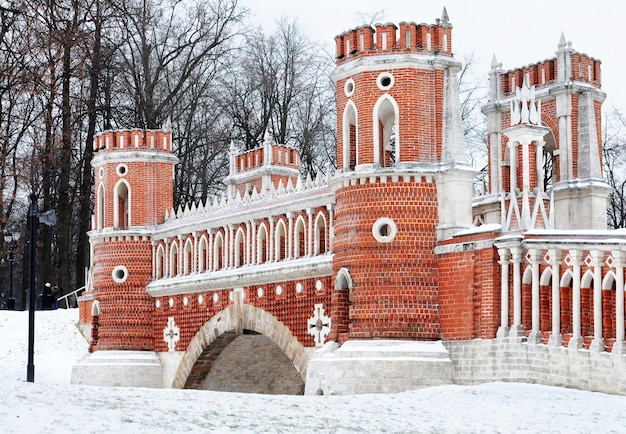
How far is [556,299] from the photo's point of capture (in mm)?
19578

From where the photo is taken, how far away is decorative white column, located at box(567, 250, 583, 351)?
1908cm

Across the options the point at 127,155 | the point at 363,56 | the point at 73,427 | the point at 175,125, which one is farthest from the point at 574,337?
the point at 175,125

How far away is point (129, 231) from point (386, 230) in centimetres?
1059

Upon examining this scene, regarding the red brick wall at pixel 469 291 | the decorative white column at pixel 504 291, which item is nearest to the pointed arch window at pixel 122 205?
the red brick wall at pixel 469 291

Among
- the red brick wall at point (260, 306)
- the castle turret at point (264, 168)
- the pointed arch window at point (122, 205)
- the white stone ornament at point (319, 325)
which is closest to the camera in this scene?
the white stone ornament at point (319, 325)

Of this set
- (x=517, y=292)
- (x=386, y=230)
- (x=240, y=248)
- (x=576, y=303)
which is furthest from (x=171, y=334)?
(x=576, y=303)

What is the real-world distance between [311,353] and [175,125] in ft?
78.7

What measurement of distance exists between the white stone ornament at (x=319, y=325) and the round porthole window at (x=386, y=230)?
2.59 m

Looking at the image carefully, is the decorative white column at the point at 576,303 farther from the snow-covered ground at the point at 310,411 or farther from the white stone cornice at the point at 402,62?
the white stone cornice at the point at 402,62

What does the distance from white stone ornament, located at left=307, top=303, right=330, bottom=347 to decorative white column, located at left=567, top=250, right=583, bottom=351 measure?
6015 millimetres

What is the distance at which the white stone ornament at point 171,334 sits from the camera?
29797mm

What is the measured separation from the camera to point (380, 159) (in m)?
22.6

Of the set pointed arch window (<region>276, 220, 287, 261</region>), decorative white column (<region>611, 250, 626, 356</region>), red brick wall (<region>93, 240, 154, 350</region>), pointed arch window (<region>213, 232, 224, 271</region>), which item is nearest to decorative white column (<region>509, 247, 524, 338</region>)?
decorative white column (<region>611, 250, 626, 356</region>)

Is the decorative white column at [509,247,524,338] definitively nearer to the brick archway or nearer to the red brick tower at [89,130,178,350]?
the brick archway
